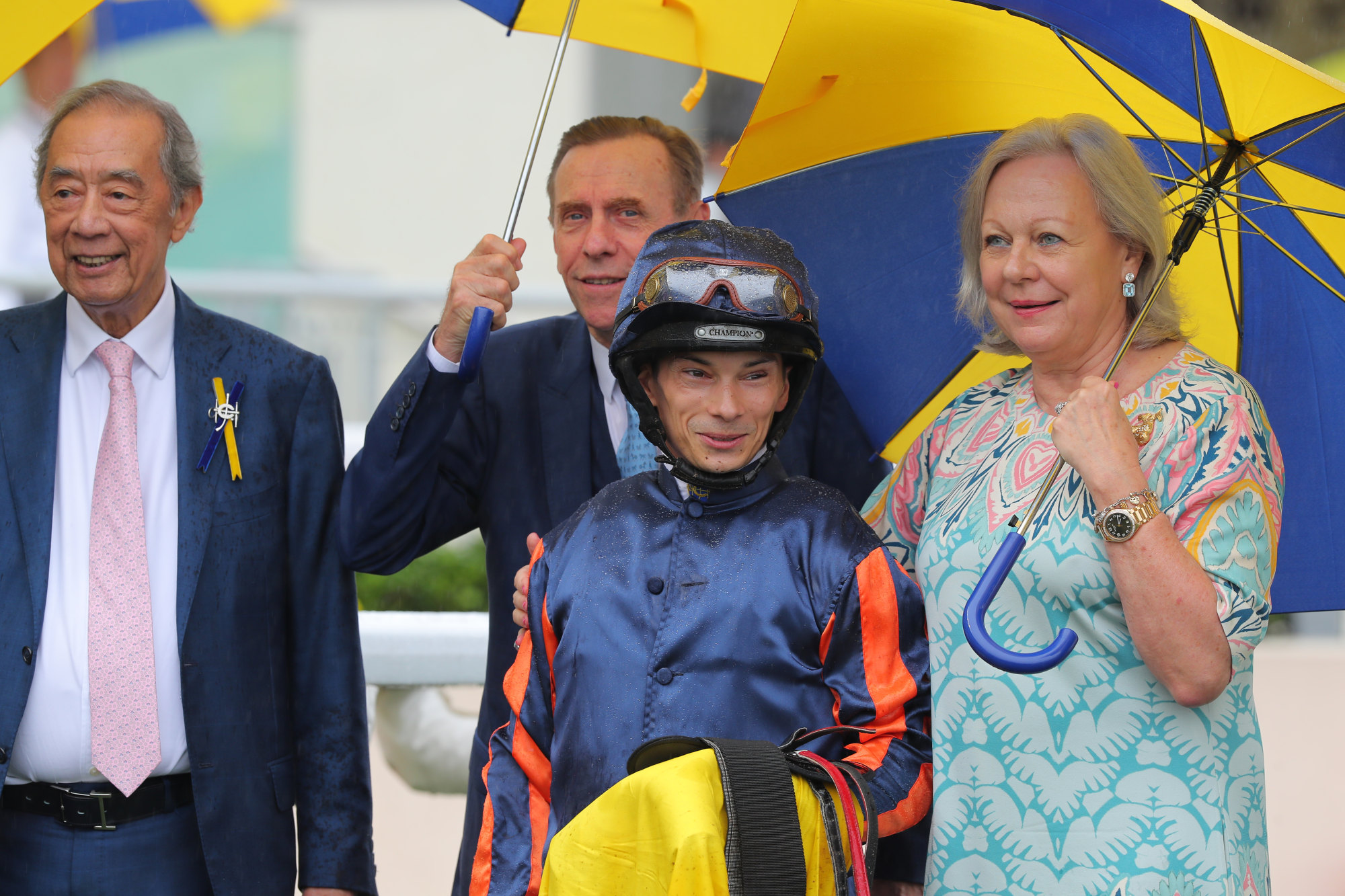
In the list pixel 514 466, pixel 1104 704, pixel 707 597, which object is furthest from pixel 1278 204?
pixel 514 466

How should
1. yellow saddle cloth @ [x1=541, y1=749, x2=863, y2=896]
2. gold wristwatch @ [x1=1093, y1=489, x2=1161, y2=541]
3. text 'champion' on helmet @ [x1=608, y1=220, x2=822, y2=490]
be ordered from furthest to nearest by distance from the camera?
text 'champion' on helmet @ [x1=608, y1=220, x2=822, y2=490], gold wristwatch @ [x1=1093, y1=489, x2=1161, y2=541], yellow saddle cloth @ [x1=541, y1=749, x2=863, y2=896]

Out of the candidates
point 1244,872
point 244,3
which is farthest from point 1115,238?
point 244,3

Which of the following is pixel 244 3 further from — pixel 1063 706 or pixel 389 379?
pixel 389 379

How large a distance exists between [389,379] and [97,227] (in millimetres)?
4956

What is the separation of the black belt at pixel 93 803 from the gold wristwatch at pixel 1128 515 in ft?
5.53

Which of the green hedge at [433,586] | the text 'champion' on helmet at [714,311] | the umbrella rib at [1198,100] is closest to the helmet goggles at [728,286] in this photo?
the text 'champion' on helmet at [714,311]

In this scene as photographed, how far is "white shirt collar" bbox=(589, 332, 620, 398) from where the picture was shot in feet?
8.75

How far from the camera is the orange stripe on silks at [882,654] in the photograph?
6.08ft

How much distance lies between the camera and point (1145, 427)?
1902 millimetres

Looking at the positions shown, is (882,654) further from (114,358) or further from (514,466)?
(114,358)

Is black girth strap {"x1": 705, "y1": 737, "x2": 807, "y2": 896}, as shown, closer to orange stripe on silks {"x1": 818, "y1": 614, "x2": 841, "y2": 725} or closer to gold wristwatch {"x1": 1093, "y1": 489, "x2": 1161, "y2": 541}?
orange stripe on silks {"x1": 818, "y1": 614, "x2": 841, "y2": 725}

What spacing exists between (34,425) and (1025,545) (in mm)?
1762

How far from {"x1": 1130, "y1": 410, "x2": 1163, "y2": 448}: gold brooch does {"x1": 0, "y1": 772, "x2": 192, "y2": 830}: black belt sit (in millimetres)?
1758

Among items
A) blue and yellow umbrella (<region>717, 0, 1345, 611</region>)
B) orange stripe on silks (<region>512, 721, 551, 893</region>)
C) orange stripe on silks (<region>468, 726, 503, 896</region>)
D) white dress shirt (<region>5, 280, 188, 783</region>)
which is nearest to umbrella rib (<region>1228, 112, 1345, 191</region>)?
blue and yellow umbrella (<region>717, 0, 1345, 611</region>)
